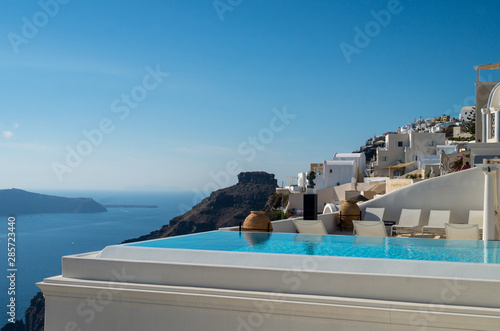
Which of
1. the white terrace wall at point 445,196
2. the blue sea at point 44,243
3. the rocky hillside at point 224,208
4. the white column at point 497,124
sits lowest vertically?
the blue sea at point 44,243

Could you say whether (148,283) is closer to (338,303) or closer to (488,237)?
(338,303)

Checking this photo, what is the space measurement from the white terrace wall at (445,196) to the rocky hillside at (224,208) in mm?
40249

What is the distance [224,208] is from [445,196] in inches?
1998

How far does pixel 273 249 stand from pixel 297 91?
32.7 feet

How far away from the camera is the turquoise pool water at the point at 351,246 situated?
6.57 meters

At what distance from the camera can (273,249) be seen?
23.9 ft

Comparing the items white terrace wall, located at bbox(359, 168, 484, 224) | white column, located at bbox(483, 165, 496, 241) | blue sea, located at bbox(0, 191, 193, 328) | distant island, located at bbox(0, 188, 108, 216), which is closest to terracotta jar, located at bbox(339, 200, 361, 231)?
white terrace wall, located at bbox(359, 168, 484, 224)

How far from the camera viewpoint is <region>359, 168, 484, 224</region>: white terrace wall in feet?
43.0

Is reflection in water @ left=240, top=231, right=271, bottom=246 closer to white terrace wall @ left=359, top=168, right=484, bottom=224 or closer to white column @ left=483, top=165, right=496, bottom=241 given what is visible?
white column @ left=483, top=165, right=496, bottom=241

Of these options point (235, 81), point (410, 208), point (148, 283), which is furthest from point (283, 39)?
point (148, 283)

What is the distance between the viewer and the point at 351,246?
25.2 ft

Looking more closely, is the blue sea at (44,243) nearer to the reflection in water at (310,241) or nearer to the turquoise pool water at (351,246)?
the turquoise pool water at (351,246)

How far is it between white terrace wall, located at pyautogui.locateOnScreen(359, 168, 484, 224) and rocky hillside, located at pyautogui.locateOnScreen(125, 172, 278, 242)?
40249 mm

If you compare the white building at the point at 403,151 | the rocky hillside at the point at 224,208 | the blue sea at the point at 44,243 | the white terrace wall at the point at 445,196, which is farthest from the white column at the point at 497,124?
the rocky hillside at the point at 224,208
